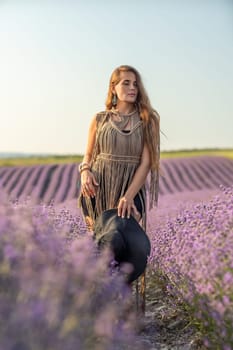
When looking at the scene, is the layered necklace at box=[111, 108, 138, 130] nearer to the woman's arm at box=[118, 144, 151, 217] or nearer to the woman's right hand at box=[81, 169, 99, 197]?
the woman's arm at box=[118, 144, 151, 217]

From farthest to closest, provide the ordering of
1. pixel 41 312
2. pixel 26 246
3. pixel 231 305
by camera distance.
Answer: pixel 231 305
pixel 26 246
pixel 41 312

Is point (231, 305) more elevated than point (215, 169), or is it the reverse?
point (231, 305)

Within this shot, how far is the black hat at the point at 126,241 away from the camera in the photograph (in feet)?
11.0

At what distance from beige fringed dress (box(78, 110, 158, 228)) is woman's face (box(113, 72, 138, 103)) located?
0.37ft

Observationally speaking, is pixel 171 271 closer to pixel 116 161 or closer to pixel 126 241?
pixel 126 241

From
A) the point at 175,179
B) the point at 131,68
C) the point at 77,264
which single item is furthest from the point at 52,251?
the point at 175,179

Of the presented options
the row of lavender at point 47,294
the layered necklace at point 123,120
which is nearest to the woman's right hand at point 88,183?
the layered necklace at point 123,120

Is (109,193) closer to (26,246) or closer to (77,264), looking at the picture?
(26,246)

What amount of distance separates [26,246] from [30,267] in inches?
7.4

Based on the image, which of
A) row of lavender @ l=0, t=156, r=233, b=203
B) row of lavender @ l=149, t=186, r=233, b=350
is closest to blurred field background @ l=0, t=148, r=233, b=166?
row of lavender @ l=0, t=156, r=233, b=203

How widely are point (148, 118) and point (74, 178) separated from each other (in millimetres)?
11503

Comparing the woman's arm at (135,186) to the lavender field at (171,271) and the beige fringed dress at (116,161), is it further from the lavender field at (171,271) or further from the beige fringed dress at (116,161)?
the lavender field at (171,271)

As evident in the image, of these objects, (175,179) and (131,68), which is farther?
(175,179)

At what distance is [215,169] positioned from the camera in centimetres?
1684
